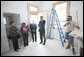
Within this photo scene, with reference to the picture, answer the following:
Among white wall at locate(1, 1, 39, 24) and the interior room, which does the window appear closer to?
the interior room

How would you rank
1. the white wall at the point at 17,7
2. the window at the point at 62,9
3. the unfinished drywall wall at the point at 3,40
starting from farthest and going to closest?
the window at the point at 62,9 < the white wall at the point at 17,7 < the unfinished drywall wall at the point at 3,40

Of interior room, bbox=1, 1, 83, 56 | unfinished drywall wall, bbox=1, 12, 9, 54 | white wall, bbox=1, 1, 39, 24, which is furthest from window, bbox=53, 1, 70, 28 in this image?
unfinished drywall wall, bbox=1, 12, 9, 54

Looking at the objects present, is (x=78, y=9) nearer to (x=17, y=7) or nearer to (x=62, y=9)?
(x=62, y=9)

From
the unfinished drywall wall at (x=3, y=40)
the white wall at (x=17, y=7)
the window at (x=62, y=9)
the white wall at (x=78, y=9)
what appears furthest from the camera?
the window at (x=62, y=9)

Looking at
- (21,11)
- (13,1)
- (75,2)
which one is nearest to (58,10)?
(75,2)

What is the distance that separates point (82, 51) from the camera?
1152 millimetres

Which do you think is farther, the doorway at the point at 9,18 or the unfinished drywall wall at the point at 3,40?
the doorway at the point at 9,18

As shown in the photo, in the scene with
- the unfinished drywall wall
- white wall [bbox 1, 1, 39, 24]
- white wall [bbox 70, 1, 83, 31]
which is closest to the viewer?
the unfinished drywall wall

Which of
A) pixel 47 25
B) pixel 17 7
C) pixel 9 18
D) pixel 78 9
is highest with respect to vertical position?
pixel 17 7

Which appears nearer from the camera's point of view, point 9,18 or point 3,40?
point 3,40

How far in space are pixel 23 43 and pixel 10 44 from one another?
67 cm

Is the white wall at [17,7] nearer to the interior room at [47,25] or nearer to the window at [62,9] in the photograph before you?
the interior room at [47,25]

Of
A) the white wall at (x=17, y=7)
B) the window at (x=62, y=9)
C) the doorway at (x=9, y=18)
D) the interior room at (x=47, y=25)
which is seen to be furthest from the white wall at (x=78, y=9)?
the doorway at (x=9, y=18)

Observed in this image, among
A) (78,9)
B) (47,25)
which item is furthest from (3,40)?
(78,9)
